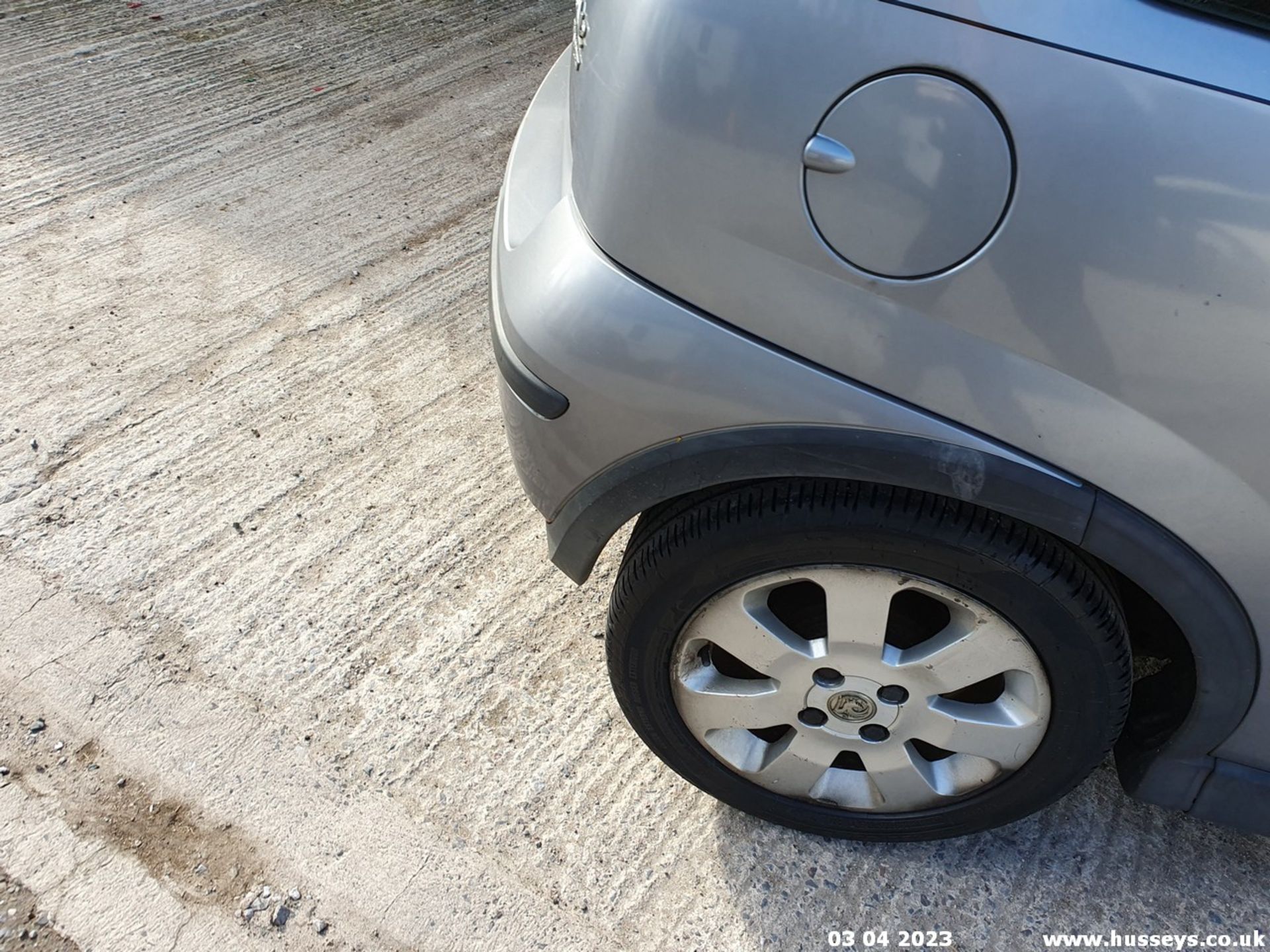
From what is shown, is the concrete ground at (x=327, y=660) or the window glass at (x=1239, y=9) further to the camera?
the concrete ground at (x=327, y=660)

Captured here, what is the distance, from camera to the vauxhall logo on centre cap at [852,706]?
1.67 metres

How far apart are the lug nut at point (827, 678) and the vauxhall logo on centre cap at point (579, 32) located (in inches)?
40.5

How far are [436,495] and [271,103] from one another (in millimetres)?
2458

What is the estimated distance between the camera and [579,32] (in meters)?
1.64

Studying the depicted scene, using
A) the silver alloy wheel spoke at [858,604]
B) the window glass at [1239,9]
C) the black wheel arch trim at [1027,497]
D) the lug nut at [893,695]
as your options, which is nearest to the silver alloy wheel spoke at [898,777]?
the lug nut at [893,695]

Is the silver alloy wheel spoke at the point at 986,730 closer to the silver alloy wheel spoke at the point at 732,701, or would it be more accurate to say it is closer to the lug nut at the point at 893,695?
the lug nut at the point at 893,695

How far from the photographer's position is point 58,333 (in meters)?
2.96

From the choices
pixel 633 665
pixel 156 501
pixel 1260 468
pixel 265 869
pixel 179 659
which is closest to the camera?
pixel 1260 468

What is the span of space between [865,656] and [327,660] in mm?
1188

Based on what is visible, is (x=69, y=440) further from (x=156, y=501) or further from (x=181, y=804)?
(x=181, y=804)

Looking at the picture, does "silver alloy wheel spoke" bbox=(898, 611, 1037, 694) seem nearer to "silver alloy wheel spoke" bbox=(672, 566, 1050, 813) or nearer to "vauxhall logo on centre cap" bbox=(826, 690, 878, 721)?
"silver alloy wheel spoke" bbox=(672, 566, 1050, 813)

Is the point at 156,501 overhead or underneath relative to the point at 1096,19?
underneath

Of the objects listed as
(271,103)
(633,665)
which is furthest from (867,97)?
(271,103)

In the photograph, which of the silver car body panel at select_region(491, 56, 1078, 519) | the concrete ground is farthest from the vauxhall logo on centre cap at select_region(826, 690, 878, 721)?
the silver car body panel at select_region(491, 56, 1078, 519)
